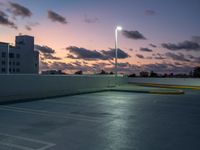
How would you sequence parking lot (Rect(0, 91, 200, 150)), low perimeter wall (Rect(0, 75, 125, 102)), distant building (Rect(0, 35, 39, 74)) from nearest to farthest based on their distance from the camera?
parking lot (Rect(0, 91, 200, 150))
low perimeter wall (Rect(0, 75, 125, 102))
distant building (Rect(0, 35, 39, 74))

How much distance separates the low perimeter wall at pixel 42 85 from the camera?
1836 cm

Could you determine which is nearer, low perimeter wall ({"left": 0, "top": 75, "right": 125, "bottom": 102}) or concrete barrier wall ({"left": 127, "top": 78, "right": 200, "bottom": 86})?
low perimeter wall ({"left": 0, "top": 75, "right": 125, "bottom": 102})

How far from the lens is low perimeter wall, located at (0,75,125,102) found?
1836cm

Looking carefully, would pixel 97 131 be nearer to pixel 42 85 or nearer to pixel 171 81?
pixel 42 85

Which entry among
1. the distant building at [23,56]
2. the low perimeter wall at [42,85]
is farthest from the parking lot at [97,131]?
the distant building at [23,56]

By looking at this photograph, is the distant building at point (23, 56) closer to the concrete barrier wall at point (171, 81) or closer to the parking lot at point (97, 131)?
the concrete barrier wall at point (171, 81)

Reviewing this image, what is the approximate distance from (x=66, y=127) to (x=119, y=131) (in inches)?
72.9

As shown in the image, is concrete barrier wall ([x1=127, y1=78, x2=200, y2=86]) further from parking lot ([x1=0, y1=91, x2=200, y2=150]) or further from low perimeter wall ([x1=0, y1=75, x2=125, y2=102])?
parking lot ([x1=0, y1=91, x2=200, y2=150])

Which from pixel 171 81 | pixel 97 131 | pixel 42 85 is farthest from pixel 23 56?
pixel 97 131

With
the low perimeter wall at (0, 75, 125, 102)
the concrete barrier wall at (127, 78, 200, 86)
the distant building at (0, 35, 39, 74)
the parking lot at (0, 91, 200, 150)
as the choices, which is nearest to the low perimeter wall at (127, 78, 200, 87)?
the concrete barrier wall at (127, 78, 200, 86)

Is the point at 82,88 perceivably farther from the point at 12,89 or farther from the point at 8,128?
the point at 8,128

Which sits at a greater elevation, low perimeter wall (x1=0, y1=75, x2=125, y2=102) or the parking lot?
low perimeter wall (x1=0, y1=75, x2=125, y2=102)

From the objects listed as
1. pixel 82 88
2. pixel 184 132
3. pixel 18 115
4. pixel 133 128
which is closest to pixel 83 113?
pixel 18 115

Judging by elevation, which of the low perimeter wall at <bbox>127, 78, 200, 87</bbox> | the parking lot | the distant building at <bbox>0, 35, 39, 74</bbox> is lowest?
the parking lot
